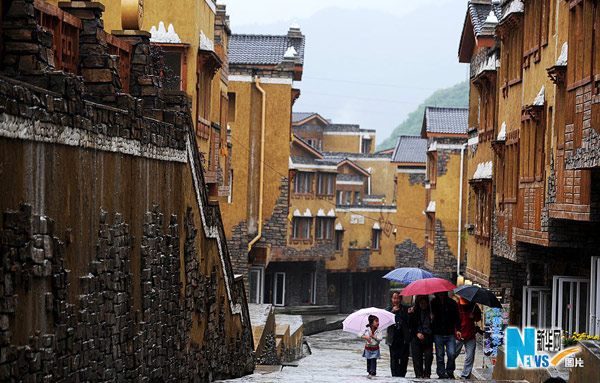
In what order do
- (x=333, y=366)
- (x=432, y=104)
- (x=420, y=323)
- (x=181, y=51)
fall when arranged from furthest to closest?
1. (x=432, y=104)
2. (x=333, y=366)
3. (x=181, y=51)
4. (x=420, y=323)

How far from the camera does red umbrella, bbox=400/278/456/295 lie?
651 inches

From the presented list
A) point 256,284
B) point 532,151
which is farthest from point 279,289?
point 532,151

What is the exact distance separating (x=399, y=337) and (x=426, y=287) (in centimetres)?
98

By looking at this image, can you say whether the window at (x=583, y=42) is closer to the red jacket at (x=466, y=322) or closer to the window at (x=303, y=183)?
the red jacket at (x=466, y=322)

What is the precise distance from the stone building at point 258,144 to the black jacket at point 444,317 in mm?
17965

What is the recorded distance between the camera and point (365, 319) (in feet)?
60.3

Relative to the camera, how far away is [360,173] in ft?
213

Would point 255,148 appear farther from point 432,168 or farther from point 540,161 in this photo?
point 540,161

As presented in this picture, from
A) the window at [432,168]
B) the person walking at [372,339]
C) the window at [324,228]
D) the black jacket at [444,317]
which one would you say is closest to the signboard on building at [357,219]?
the window at [324,228]

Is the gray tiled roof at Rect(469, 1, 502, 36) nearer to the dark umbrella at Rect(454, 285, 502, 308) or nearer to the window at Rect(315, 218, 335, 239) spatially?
the dark umbrella at Rect(454, 285, 502, 308)

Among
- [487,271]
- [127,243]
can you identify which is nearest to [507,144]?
[487,271]

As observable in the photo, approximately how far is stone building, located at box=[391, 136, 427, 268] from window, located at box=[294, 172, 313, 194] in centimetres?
609

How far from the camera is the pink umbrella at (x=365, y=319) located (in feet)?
57.1

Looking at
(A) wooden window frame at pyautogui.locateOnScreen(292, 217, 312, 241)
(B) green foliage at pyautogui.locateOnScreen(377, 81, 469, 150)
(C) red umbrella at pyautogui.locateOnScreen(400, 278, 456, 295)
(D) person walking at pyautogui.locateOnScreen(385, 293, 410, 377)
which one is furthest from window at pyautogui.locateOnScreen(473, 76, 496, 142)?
(B) green foliage at pyautogui.locateOnScreen(377, 81, 469, 150)
